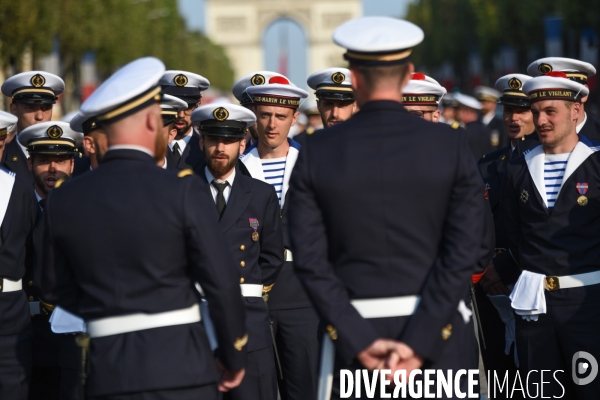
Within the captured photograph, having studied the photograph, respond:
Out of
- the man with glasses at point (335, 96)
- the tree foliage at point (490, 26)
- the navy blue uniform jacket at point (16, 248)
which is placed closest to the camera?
the navy blue uniform jacket at point (16, 248)

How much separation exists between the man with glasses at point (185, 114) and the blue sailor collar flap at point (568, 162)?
251 cm

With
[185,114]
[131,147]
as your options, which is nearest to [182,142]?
[185,114]

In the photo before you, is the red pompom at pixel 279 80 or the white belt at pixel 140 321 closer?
the white belt at pixel 140 321

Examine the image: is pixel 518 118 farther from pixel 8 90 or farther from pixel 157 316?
pixel 157 316

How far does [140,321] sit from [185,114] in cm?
438

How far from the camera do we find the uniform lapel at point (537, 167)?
673 centimetres

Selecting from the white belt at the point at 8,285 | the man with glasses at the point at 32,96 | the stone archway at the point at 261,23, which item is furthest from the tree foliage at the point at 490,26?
the stone archway at the point at 261,23

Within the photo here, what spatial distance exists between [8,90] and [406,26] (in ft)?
16.7

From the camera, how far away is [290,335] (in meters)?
7.44

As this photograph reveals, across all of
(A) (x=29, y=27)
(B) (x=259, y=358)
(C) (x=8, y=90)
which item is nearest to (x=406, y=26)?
(B) (x=259, y=358)

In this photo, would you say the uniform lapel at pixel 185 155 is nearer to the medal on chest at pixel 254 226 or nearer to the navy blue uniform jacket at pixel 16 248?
the medal on chest at pixel 254 226

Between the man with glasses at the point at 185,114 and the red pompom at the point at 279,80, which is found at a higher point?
the red pompom at the point at 279,80

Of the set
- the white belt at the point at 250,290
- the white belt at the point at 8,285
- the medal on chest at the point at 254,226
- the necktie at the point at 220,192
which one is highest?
the necktie at the point at 220,192

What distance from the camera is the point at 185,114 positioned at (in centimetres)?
891
